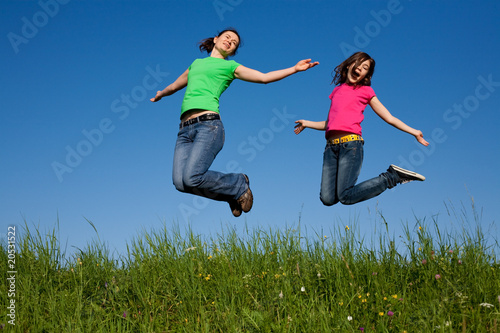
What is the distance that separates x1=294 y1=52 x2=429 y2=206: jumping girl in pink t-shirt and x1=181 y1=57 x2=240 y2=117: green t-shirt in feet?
4.41

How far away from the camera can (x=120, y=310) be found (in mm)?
4660

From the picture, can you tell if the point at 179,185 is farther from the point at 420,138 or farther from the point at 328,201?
the point at 420,138

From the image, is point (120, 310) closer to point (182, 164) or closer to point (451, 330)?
point (182, 164)

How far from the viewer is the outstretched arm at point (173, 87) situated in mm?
6512

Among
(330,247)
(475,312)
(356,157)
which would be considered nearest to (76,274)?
(330,247)

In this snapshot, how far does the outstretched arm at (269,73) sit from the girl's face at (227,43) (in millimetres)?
619

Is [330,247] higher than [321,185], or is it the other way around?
[321,185]

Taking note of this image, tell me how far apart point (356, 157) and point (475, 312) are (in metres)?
2.59

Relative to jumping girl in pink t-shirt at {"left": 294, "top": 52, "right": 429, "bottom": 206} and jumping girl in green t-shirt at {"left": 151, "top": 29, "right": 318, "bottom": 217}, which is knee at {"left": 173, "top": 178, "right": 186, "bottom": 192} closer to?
jumping girl in green t-shirt at {"left": 151, "top": 29, "right": 318, "bottom": 217}

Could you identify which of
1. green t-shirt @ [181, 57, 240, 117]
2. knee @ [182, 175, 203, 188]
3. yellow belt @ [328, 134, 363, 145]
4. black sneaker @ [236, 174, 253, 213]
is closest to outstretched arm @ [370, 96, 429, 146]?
yellow belt @ [328, 134, 363, 145]

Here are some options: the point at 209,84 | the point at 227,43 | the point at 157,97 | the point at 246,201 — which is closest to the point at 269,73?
the point at 209,84

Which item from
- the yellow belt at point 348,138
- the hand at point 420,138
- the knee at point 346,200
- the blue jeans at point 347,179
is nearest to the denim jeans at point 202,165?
the blue jeans at point 347,179

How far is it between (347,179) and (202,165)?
2.02 metres

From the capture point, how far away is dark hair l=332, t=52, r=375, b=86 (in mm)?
6512
